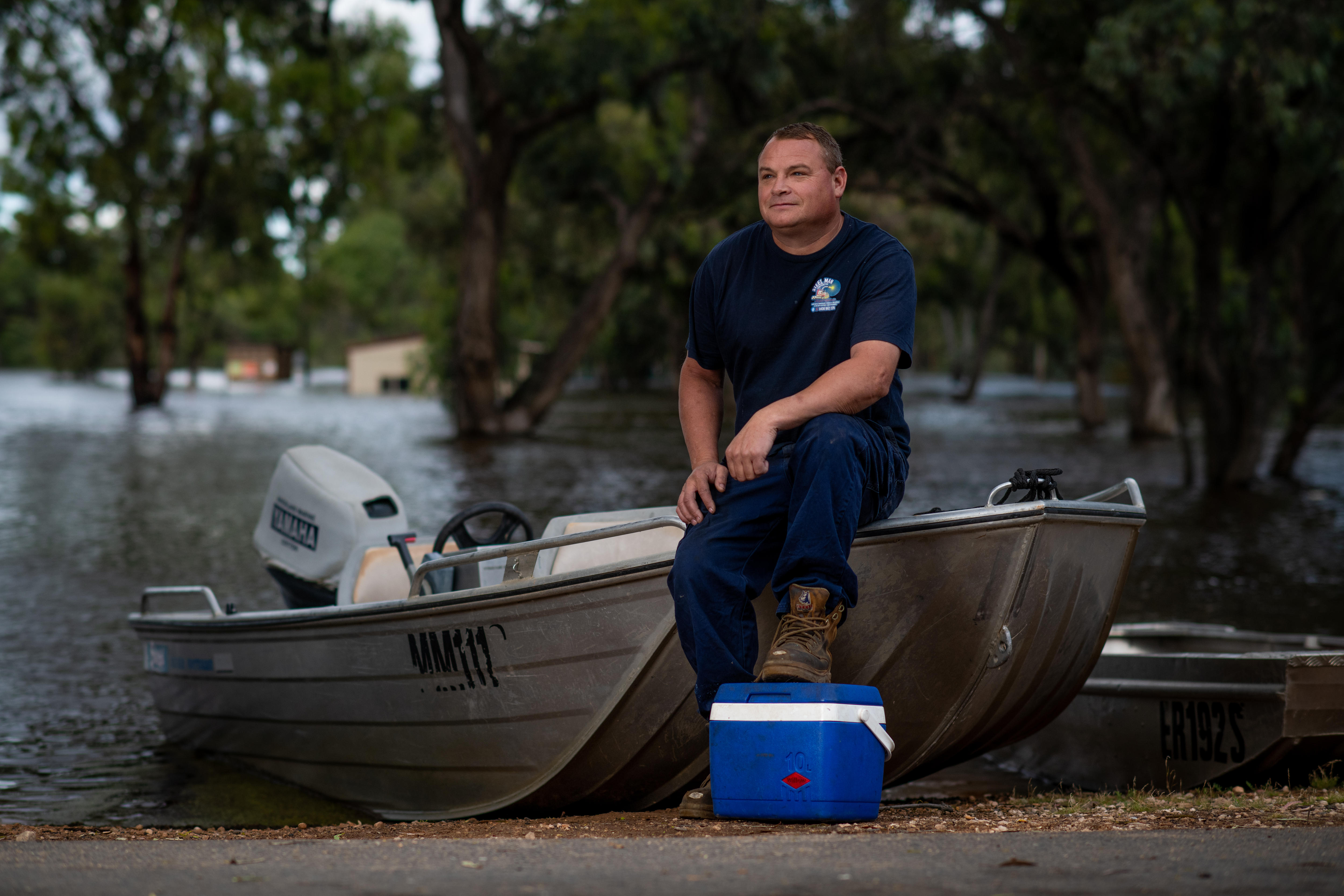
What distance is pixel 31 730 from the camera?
7141 mm

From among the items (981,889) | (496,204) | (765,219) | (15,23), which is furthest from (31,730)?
(15,23)

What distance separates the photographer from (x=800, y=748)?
155 inches

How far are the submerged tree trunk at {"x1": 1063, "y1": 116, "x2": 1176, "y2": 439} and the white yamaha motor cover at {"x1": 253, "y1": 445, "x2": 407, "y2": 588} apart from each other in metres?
20.4

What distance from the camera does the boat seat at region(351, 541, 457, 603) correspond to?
6309 mm

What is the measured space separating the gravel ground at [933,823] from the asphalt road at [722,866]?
0.27 meters

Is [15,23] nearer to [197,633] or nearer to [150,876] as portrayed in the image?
[197,633]

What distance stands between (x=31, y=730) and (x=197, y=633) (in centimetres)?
119

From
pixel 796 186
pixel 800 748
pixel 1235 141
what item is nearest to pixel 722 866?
pixel 800 748

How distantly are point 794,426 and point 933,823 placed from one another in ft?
4.36

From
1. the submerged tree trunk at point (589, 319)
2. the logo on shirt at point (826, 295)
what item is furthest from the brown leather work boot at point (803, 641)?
the submerged tree trunk at point (589, 319)

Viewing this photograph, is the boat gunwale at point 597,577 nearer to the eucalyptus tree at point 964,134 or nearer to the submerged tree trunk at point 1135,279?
the eucalyptus tree at point 964,134

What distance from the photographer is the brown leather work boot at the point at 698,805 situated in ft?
14.1

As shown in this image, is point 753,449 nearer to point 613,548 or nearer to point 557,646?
point 557,646

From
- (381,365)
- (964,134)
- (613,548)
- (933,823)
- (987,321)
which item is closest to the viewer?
(933,823)
